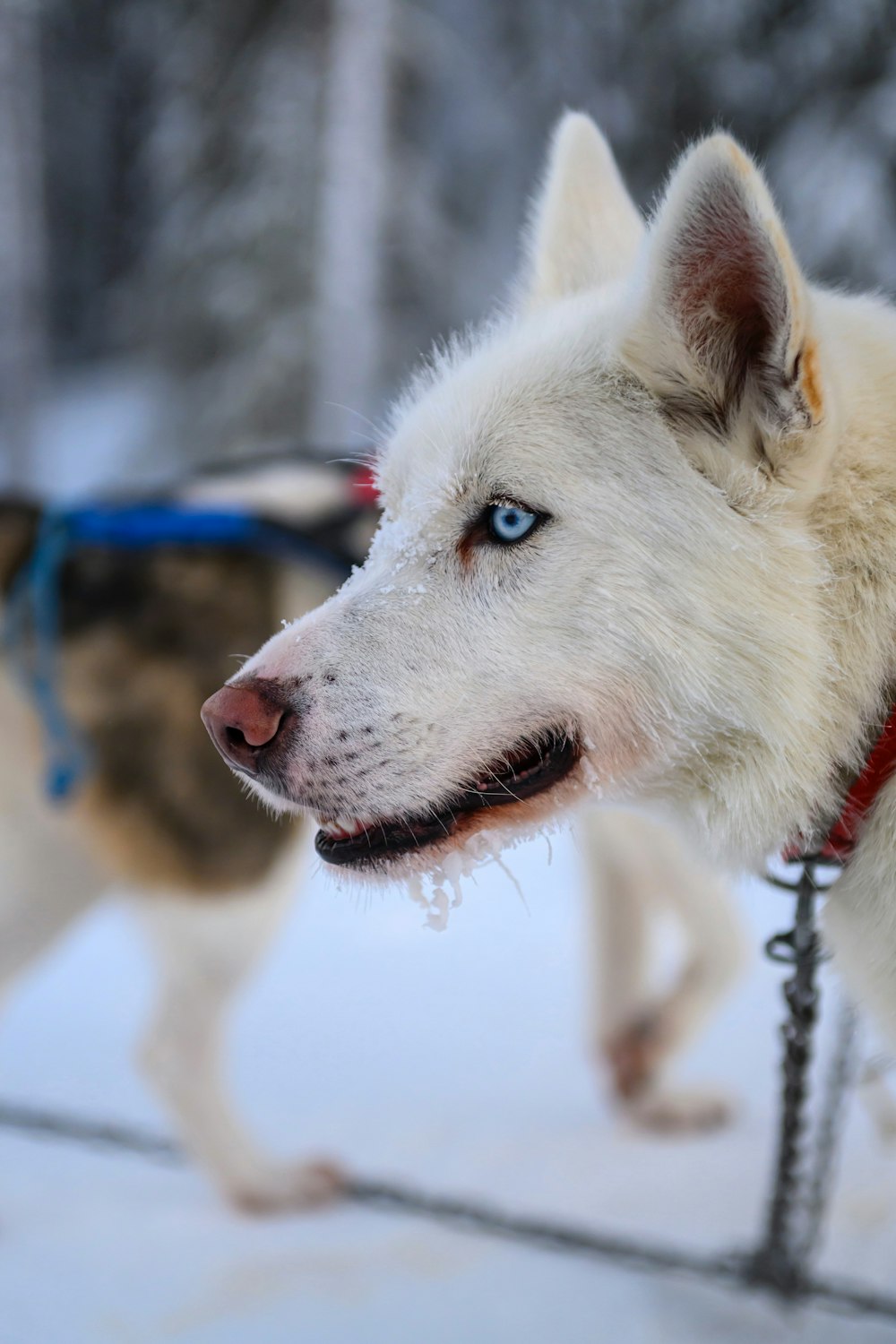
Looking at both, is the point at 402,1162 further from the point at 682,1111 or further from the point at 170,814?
the point at 170,814

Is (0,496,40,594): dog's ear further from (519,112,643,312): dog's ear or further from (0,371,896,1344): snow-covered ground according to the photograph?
(519,112,643,312): dog's ear

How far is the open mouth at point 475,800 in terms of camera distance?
1300mm

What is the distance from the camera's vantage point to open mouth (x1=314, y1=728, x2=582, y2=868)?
1300 millimetres

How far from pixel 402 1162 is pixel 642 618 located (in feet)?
6.54

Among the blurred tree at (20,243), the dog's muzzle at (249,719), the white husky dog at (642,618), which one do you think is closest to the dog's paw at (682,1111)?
the white husky dog at (642,618)

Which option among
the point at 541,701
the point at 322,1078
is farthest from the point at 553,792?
the point at 322,1078

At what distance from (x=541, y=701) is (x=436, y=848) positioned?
260 mm

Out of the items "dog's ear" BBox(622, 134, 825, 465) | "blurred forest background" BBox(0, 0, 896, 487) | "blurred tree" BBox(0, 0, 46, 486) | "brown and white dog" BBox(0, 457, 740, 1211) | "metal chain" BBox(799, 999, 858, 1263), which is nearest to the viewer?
"dog's ear" BBox(622, 134, 825, 465)

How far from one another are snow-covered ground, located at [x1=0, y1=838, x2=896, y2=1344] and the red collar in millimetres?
943

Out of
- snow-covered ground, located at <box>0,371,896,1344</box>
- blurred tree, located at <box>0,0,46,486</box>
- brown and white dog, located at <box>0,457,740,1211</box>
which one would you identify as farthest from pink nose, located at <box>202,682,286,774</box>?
blurred tree, located at <box>0,0,46,486</box>

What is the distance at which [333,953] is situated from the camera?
12.5 feet

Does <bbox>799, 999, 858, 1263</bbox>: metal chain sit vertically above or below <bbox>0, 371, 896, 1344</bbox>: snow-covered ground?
above

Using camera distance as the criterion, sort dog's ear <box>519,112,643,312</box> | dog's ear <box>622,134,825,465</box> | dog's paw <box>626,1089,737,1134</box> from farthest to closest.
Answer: dog's paw <box>626,1089,737,1134</box>, dog's ear <box>519,112,643,312</box>, dog's ear <box>622,134,825,465</box>

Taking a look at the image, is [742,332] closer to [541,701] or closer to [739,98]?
[541,701]
